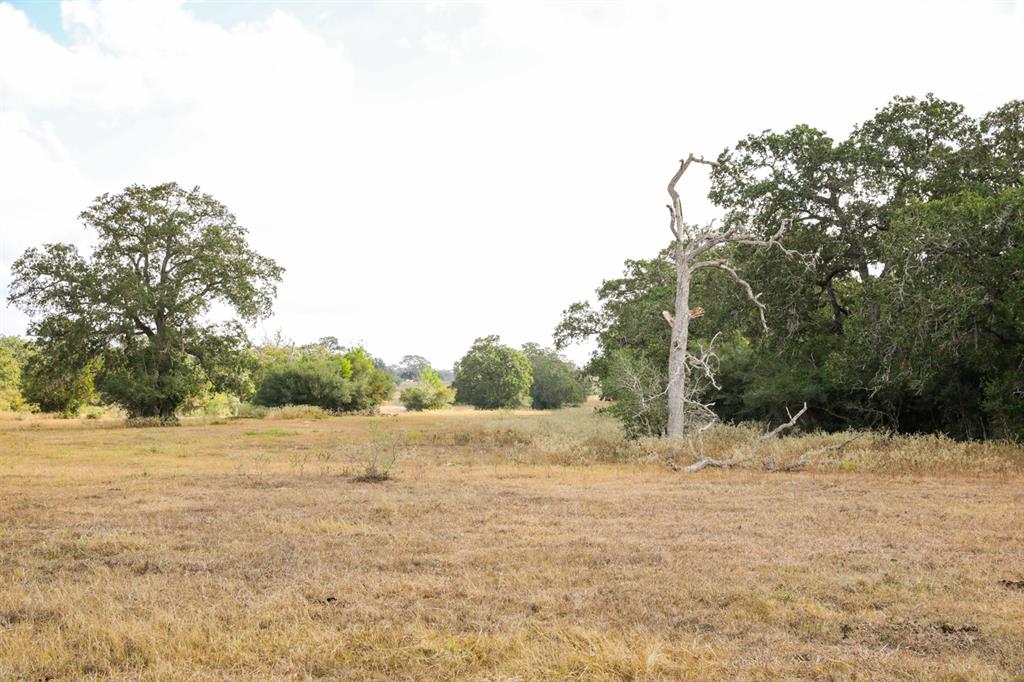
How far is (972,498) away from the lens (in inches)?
421

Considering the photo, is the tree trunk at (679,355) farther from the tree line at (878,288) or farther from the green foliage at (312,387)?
the green foliage at (312,387)

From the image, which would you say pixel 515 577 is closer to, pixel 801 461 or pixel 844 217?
pixel 801 461

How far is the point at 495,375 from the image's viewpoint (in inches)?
2822

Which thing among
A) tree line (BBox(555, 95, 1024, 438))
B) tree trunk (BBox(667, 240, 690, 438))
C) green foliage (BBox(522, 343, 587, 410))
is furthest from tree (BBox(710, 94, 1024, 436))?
green foliage (BBox(522, 343, 587, 410))

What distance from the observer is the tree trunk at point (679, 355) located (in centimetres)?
1961

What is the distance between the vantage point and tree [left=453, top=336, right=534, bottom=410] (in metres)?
71.0

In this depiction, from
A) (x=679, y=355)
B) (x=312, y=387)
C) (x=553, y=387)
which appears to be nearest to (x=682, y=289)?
(x=679, y=355)

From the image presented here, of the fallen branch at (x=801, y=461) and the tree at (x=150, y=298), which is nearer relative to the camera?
the fallen branch at (x=801, y=461)

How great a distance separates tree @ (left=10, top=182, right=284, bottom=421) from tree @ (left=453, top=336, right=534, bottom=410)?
36024 millimetres

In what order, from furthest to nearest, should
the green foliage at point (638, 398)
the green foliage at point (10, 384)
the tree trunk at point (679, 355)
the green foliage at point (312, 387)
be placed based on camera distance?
the green foliage at point (10, 384) < the green foliage at point (312, 387) < the green foliage at point (638, 398) < the tree trunk at point (679, 355)

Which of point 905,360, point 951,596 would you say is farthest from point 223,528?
point 905,360

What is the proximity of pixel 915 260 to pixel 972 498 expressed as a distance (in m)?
8.96

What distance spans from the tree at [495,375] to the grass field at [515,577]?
5716 cm

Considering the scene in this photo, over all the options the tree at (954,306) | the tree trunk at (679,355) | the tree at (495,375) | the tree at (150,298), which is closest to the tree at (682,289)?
the tree trunk at (679,355)
